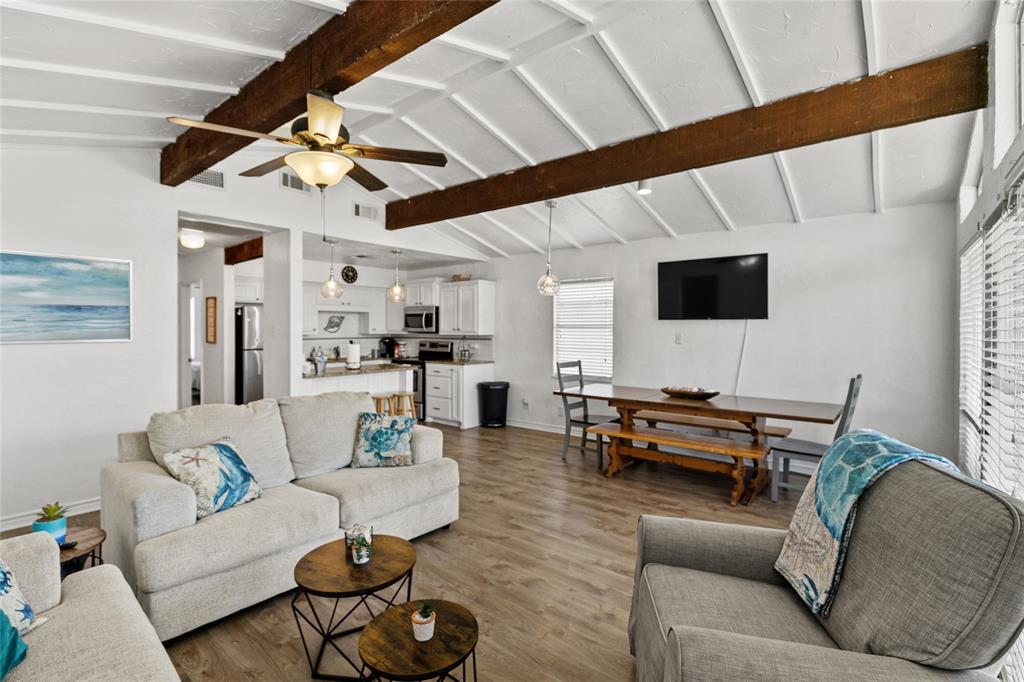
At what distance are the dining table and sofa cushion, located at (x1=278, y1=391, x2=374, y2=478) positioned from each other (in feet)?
7.80

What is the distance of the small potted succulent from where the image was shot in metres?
2.09

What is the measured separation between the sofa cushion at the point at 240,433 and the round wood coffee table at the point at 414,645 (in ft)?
5.29

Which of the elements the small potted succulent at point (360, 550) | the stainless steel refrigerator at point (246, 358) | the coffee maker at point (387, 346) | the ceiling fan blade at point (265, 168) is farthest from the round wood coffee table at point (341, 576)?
the coffee maker at point (387, 346)

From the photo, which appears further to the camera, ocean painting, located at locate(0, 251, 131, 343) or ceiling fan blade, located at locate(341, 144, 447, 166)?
ocean painting, located at locate(0, 251, 131, 343)

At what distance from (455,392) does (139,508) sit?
498 centimetres

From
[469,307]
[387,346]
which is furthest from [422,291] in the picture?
[387,346]

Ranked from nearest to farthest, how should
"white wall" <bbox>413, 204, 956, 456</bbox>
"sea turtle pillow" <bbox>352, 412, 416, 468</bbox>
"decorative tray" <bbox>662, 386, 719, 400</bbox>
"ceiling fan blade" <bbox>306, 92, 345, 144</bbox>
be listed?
1. "ceiling fan blade" <bbox>306, 92, 345, 144</bbox>
2. "sea turtle pillow" <bbox>352, 412, 416, 468</bbox>
3. "white wall" <bbox>413, 204, 956, 456</bbox>
4. "decorative tray" <bbox>662, 386, 719, 400</bbox>

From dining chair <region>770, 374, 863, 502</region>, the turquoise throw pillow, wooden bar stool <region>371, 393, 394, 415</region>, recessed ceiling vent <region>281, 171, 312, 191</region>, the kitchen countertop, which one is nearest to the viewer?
the turquoise throw pillow

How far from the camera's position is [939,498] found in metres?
1.34

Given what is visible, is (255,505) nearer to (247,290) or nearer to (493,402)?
(493,402)

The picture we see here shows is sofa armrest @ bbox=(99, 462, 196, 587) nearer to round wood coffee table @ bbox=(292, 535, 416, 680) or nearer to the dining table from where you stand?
round wood coffee table @ bbox=(292, 535, 416, 680)

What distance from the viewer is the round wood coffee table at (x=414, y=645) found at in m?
1.48

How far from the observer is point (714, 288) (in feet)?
17.8

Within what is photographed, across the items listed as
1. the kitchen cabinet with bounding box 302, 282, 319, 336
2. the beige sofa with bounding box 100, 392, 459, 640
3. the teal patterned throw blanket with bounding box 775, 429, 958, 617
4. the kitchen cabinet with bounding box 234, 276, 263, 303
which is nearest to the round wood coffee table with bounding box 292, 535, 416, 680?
the beige sofa with bounding box 100, 392, 459, 640
